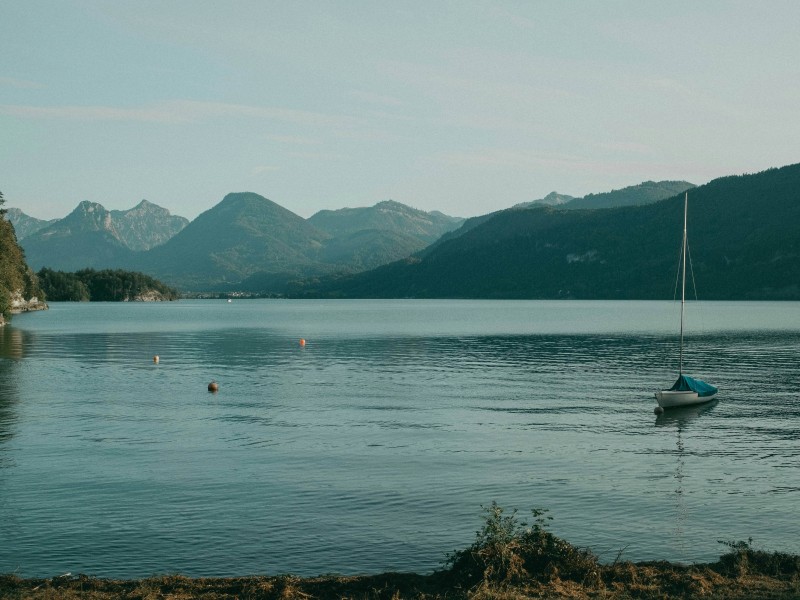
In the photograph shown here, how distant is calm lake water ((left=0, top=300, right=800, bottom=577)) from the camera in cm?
2544

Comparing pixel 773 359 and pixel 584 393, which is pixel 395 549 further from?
pixel 773 359

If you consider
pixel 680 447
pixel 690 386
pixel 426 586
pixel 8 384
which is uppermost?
pixel 690 386

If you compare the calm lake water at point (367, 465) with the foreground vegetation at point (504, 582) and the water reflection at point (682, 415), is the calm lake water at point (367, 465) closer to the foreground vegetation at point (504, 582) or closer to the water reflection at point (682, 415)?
the water reflection at point (682, 415)

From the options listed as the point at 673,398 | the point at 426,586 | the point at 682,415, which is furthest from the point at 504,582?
the point at 673,398

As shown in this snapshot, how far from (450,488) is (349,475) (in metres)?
4.69

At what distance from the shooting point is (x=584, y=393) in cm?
6462

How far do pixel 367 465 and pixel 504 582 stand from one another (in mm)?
17606

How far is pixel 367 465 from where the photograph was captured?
37.0 m

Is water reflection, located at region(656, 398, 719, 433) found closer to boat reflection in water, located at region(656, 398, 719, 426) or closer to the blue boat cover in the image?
boat reflection in water, located at region(656, 398, 719, 426)

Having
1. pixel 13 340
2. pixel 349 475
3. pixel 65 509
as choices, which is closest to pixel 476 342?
pixel 13 340

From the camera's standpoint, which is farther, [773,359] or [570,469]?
[773,359]

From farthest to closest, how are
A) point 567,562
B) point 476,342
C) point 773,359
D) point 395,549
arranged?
point 476,342 < point 773,359 < point 395,549 < point 567,562

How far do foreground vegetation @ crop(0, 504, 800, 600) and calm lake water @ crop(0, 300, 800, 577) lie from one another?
217 centimetres

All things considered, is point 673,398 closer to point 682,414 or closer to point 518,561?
point 682,414
